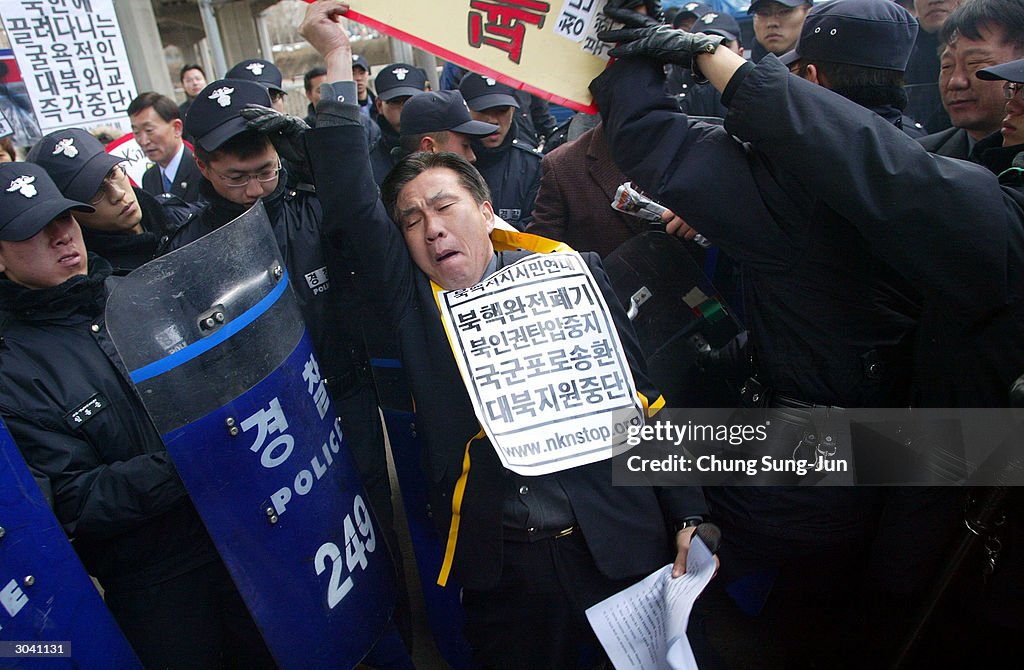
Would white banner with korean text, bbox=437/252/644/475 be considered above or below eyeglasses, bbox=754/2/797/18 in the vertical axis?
below

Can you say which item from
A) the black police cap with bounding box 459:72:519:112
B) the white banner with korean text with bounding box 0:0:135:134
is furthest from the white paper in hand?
the white banner with korean text with bounding box 0:0:135:134

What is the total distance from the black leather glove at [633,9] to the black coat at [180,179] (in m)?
3.82

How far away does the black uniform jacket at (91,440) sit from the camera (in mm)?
1761

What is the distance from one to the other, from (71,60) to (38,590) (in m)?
4.82

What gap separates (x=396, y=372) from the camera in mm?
2486

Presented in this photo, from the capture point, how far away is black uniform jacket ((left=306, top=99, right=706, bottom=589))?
6.13ft

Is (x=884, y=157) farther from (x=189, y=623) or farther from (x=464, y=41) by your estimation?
(x=189, y=623)

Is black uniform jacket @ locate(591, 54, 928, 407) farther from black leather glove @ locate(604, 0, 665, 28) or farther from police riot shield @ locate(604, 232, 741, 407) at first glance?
police riot shield @ locate(604, 232, 741, 407)

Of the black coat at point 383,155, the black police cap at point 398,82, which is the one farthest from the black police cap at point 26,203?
the black police cap at point 398,82

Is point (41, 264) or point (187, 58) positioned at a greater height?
point (41, 264)

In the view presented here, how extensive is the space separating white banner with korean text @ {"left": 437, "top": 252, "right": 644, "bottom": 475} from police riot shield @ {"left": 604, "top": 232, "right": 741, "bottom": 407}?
538 millimetres

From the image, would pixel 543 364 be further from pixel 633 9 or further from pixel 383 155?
pixel 383 155

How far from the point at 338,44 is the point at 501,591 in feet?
5.23

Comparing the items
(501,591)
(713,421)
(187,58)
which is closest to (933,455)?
(713,421)
